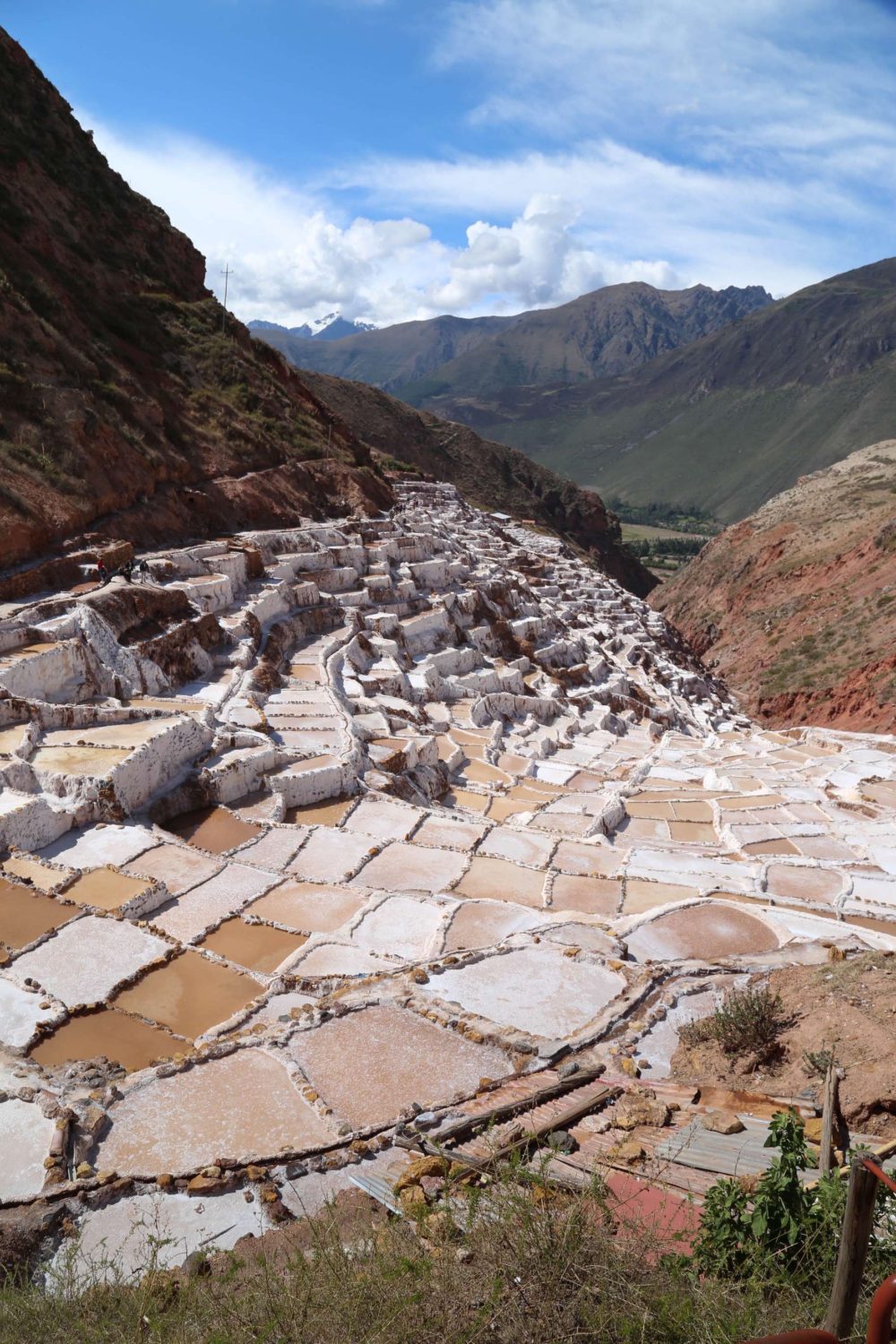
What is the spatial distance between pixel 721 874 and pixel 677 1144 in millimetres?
7249

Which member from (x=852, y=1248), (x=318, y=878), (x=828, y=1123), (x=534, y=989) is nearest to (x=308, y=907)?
(x=318, y=878)

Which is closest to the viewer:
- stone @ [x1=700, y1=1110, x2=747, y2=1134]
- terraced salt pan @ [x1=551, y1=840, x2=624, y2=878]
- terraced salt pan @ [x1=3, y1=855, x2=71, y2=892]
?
stone @ [x1=700, y1=1110, x2=747, y2=1134]

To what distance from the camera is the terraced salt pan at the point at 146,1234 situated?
13.5 feet

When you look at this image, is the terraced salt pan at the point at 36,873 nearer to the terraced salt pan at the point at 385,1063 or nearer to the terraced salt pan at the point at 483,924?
the terraced salt pan at the point at 385,1063

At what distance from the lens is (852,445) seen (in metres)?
101

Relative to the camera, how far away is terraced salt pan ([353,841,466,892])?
9.59 metres

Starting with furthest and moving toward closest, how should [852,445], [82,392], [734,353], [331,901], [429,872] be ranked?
[734,353] < [852,445] < [82,392] < [429,872] < [331,901]

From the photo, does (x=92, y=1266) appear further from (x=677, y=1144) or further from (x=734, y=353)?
(x=734, y=353)

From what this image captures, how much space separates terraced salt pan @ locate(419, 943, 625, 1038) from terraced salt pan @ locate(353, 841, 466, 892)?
2.24 m

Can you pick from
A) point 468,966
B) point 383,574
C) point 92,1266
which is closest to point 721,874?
point 468,966

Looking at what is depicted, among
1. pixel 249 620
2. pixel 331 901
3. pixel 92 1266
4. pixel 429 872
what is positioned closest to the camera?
pixel 92 1266

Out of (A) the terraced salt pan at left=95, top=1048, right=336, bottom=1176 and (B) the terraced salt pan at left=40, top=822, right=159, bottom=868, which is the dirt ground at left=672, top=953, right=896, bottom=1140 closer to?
(A) the terraced salt pan at left=95, top=1048, right=336, bottom=1176

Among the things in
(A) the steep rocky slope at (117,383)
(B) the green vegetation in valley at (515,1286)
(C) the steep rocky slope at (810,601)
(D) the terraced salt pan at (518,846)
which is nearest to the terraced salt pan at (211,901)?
(D) the terraced salt pan at (518,846)

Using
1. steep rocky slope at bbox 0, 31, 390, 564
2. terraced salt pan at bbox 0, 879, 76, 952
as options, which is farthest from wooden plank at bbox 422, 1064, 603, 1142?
steep rocky slope at bbox 0, 31, 390, 564
